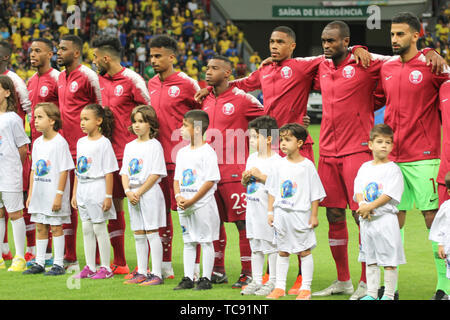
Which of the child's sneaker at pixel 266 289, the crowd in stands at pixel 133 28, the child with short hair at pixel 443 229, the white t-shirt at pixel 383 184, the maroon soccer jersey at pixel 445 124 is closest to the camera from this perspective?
the child with short hair at pixel 443 229

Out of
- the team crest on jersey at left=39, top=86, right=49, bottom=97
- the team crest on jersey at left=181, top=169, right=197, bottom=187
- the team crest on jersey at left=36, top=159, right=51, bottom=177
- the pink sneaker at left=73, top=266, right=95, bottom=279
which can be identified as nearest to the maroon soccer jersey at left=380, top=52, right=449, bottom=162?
the team crest on jersey at left=181, top=169, right=197, bottom=187

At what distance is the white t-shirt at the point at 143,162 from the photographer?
7094mm

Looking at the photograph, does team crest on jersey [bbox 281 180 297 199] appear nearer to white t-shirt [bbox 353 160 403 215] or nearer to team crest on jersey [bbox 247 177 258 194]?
team crest on jersey [bbox 247 177 258 194]

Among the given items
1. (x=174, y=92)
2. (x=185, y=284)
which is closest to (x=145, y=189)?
(x=185, y=284)

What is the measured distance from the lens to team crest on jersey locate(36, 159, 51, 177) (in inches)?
300

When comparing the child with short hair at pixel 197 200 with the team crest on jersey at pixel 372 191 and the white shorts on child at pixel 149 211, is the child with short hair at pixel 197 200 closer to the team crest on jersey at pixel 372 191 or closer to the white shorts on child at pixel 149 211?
the white shorts on child at pixel 149 211

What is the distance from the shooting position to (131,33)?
29344 millimetres

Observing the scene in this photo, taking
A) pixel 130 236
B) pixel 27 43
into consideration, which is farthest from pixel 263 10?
pixel 130 236

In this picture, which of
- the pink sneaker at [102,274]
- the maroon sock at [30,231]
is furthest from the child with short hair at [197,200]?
the maroon sock at [30,231]

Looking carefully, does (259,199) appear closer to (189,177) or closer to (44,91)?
(189,177)

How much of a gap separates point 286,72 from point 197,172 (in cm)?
131

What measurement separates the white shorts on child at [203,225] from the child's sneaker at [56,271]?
160 centimetres

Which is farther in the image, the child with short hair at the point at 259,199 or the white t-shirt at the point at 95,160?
the white t-shirt at the point at 95,160

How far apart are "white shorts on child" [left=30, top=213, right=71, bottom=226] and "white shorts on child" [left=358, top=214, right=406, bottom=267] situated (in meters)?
3.21
